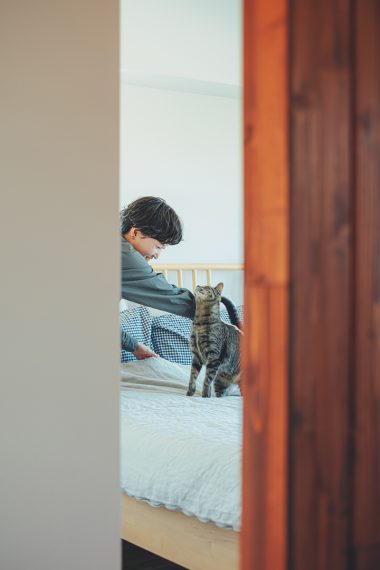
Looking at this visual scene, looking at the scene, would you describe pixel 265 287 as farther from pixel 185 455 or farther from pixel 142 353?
pixel 142 353

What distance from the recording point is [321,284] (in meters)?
1.36

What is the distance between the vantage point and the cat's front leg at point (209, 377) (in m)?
3.28

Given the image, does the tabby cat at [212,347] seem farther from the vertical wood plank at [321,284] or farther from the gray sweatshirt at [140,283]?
the vertical wood plank at [321,284]

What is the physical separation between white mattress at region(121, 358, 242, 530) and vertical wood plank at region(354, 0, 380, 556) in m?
0.83

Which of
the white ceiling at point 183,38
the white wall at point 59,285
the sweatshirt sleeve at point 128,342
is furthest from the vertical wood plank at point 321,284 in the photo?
the white ceiling at point 183,38

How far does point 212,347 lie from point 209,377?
0.12m

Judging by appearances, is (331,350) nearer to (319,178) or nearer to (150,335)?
(319,178)

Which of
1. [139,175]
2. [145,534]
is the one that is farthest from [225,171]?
[145,534]

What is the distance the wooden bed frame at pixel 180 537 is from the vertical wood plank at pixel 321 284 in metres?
0.95

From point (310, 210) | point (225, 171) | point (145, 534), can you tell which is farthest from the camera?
point (225, 171)

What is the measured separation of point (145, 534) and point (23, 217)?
1332mm

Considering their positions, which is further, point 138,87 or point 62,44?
point 138,87

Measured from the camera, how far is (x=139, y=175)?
4.52 metres

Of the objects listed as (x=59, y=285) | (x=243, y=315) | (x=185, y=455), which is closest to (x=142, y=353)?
(x=185, y=455)
